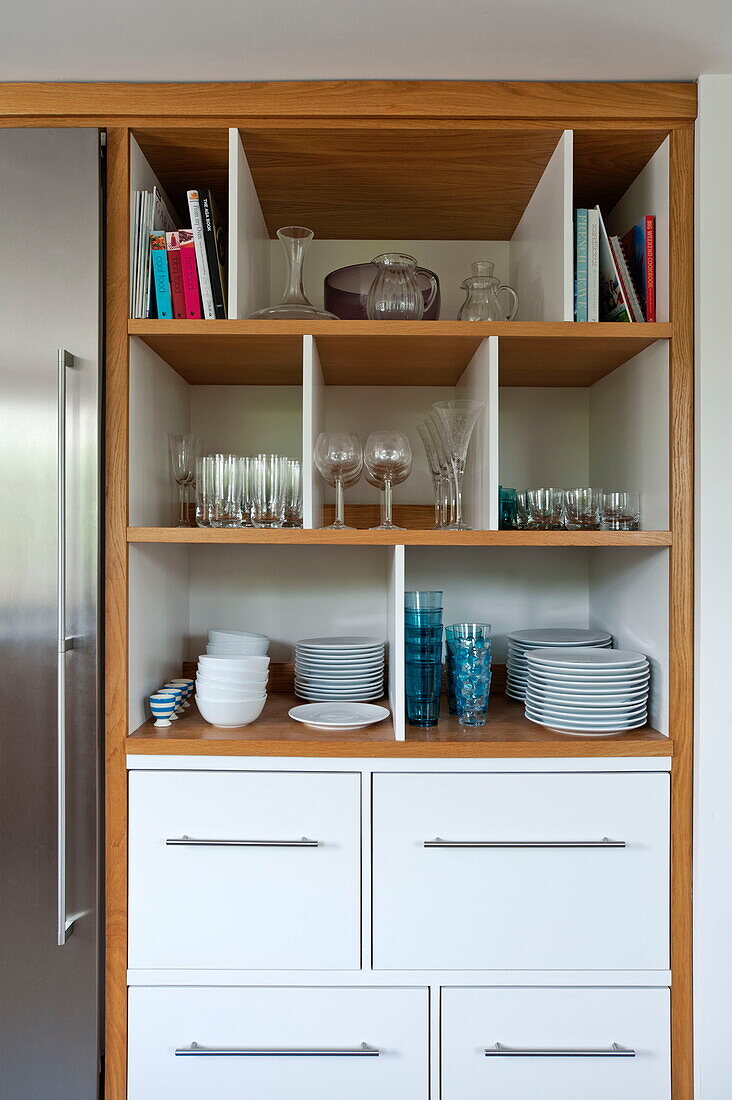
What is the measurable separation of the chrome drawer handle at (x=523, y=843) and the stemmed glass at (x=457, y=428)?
Result: 63 cm

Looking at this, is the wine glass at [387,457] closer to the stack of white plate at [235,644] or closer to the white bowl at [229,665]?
the white bowl at [229,665]

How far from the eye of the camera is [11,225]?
1.55 meters

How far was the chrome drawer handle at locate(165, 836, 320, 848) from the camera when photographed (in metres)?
1.53

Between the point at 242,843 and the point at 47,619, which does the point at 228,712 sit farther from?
the point at 47,619

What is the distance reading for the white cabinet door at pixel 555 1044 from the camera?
5.00 feet

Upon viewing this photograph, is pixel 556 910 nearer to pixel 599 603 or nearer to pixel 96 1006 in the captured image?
pixel 599 603

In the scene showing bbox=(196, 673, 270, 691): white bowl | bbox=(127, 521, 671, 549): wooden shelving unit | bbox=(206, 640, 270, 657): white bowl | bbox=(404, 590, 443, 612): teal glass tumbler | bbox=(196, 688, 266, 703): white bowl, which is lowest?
bbox=(196, 688, 266, 703): white bowl

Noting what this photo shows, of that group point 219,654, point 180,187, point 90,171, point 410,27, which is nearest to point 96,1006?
point 219,654

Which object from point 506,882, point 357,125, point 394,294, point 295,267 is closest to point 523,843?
point 506,882

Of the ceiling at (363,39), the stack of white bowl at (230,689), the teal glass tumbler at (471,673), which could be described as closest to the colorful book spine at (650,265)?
the ceiling at (363,39)

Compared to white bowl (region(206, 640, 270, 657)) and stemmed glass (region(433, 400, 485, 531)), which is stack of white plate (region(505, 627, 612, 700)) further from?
white bowl (region(206, 640, 270, 657))

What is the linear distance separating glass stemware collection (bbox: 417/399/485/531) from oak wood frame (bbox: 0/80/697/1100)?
417 millimetres

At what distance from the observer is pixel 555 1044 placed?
153cm

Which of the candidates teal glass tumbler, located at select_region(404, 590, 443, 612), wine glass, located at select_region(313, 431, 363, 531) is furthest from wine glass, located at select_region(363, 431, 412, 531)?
teal glass tumbler, located at select_region(404, 590, 443, 612)
